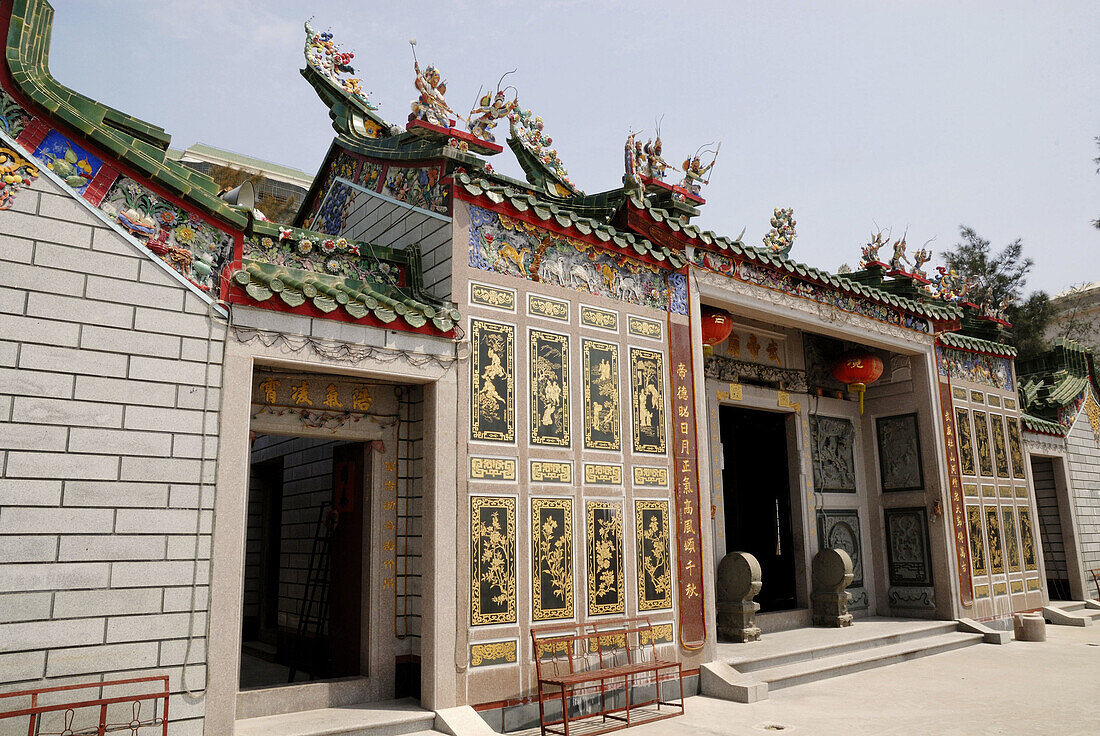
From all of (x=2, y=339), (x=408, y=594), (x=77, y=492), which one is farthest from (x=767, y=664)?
(x=2, y=339)

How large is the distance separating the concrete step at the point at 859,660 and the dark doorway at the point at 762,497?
1515mm

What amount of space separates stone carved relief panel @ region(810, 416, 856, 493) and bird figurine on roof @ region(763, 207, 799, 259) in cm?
238

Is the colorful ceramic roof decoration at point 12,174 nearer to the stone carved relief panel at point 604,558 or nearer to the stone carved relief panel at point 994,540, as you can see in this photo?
the stone carved relief panel at point 604,558

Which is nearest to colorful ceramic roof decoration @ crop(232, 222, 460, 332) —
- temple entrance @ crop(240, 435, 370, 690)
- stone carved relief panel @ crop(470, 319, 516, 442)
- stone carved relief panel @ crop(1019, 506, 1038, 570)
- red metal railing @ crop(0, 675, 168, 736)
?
stone carved relief panel @ crop(470, 319, 516, 442)

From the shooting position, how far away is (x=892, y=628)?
858 cm

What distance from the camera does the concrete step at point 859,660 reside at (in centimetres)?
671

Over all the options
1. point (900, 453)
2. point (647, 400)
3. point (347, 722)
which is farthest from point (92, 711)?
point (900, 453)

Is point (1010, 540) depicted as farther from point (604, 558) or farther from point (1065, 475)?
point (604, 558)

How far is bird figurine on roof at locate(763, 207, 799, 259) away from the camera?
8.48m

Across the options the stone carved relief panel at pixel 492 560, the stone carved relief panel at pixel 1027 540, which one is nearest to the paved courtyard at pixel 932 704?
the stone carved relief panel at pixel 492 560

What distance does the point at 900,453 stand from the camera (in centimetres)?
998

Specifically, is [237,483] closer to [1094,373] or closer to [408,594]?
[408,594]

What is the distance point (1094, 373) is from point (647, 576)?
11.3 m

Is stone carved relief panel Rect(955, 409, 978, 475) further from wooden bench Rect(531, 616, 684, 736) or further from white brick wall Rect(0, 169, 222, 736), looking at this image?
white brick wall Rect(0, 169, 222, 736)
